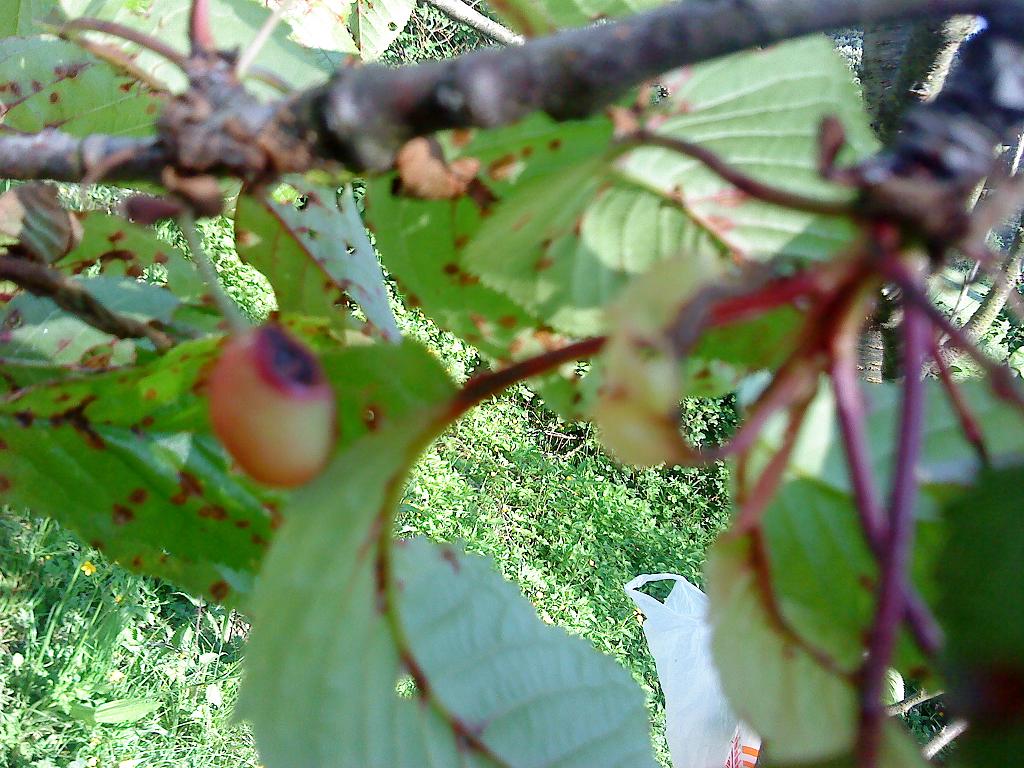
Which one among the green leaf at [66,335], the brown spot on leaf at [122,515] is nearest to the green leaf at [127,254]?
the green leaf at [66,335]

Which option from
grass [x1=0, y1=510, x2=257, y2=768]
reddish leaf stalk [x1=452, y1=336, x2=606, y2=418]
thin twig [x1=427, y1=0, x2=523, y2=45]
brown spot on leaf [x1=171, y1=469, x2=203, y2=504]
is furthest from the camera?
grass [x1=0, y1=510, x2=257, y2=768]

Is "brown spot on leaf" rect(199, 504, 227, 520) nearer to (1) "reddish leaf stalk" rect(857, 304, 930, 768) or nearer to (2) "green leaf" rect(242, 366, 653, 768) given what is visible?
(2) "green leaf" rect(242, 366, 653, 768)

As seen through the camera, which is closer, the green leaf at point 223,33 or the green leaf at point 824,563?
the green leaf at point 824,563

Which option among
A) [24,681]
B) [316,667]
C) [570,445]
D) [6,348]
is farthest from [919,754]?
[570,445]

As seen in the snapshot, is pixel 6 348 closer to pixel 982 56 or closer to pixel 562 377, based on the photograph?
pixel 562 377

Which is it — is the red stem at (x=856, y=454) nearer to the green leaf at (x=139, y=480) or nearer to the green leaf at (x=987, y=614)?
the green leaf at (x=987, y=614)

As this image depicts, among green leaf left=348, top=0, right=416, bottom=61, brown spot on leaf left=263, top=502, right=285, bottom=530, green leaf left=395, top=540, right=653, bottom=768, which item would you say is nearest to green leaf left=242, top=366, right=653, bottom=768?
green leaf left=395, top=540, right=653, bottom=768
